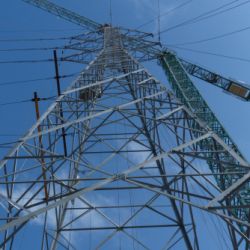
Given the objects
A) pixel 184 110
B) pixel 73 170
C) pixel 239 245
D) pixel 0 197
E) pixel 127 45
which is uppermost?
pixel 127 45

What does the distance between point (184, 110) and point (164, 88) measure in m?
2.00

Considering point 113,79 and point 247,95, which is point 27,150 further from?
point 247,95

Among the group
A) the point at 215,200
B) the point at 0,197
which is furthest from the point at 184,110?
the point at 0,197

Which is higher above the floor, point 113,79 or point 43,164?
point 113,79

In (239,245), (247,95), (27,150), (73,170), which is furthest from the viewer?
(247,95)

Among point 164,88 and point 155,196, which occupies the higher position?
point 164,88

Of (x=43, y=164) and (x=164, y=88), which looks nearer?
(x=43, y=164)

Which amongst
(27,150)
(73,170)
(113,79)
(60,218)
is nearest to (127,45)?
(113,79)

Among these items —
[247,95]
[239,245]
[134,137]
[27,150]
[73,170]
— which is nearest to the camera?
[27,150]

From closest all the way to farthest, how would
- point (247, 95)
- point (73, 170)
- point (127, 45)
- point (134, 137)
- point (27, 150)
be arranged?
1. point (27, 150)
2. point (73, 170)
3. point (134, 137)
4. point (127, 45)
5. point (247, 95)

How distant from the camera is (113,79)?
53.9 feet

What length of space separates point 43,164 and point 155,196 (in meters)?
5.16

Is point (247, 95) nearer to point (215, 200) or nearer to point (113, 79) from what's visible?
point (113, 79)

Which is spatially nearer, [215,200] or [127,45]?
[215,200]
